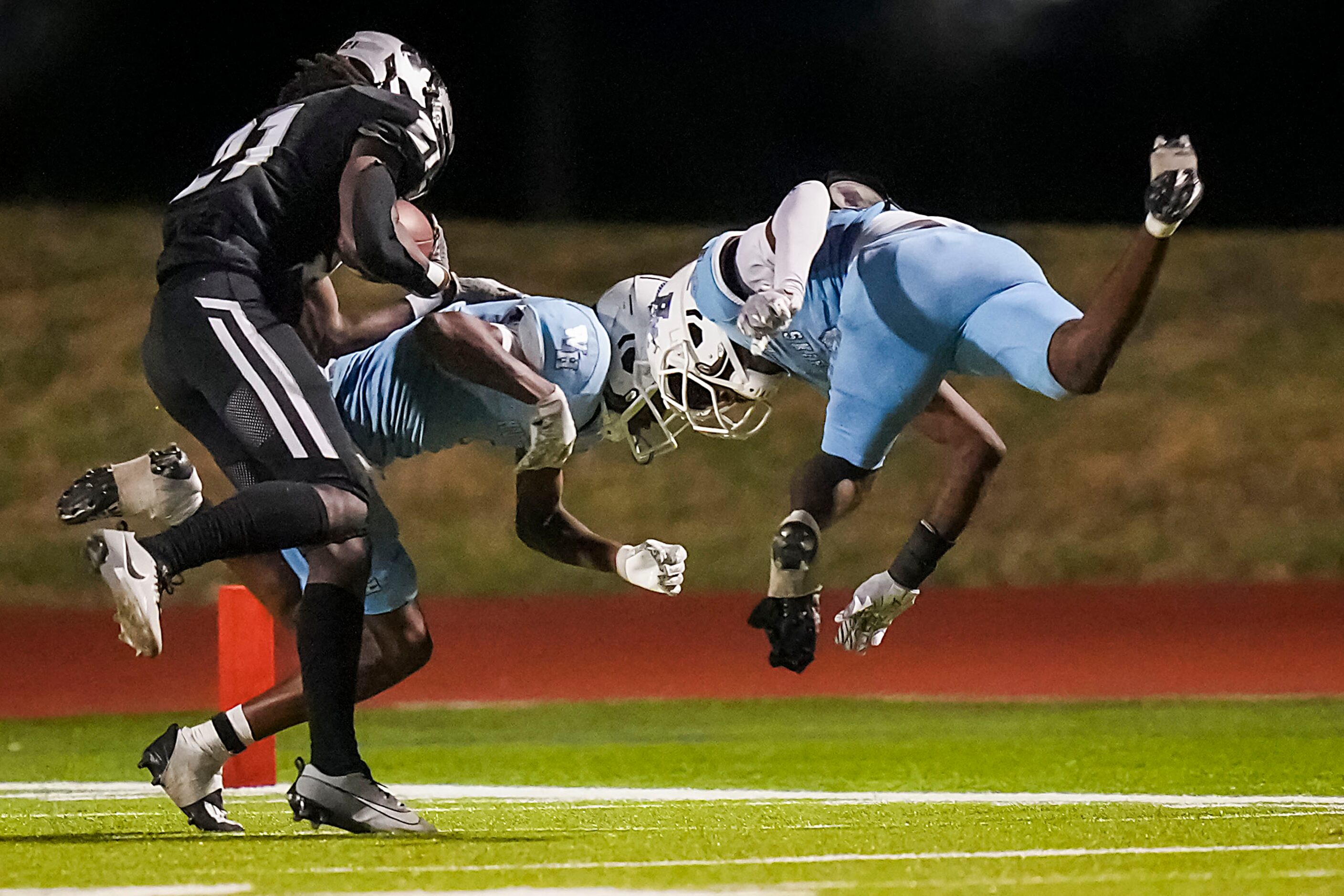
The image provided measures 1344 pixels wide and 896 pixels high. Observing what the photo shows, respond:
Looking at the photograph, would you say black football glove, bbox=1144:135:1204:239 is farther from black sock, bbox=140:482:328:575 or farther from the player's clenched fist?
black sock, bbox=140:482:328:575

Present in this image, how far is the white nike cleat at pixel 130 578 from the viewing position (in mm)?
2873

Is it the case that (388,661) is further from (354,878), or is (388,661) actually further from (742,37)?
(742,37)

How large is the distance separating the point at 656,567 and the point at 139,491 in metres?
1.09

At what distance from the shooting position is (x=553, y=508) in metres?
4.08

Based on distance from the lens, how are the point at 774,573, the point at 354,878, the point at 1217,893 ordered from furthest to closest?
the point at 774,573 < the point at 354,878 < the point at 1217,893

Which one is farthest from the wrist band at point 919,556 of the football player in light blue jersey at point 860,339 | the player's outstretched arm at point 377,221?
the player's outstretched arm at point 377,221

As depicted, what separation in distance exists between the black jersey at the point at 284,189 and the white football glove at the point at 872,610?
4.55ft

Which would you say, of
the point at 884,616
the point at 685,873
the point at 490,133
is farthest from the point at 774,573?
the point at 490,133

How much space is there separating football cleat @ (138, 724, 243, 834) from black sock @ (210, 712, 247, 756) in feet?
0.15

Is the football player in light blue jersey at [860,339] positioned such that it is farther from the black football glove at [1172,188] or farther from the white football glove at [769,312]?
the black football glove at [1172,188]

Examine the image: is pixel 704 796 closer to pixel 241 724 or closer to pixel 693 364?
pixel 693 364

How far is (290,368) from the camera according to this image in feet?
10.4

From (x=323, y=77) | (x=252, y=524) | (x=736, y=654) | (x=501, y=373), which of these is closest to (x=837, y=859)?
(x=252, y=524)

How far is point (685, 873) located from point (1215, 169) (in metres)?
9.10
